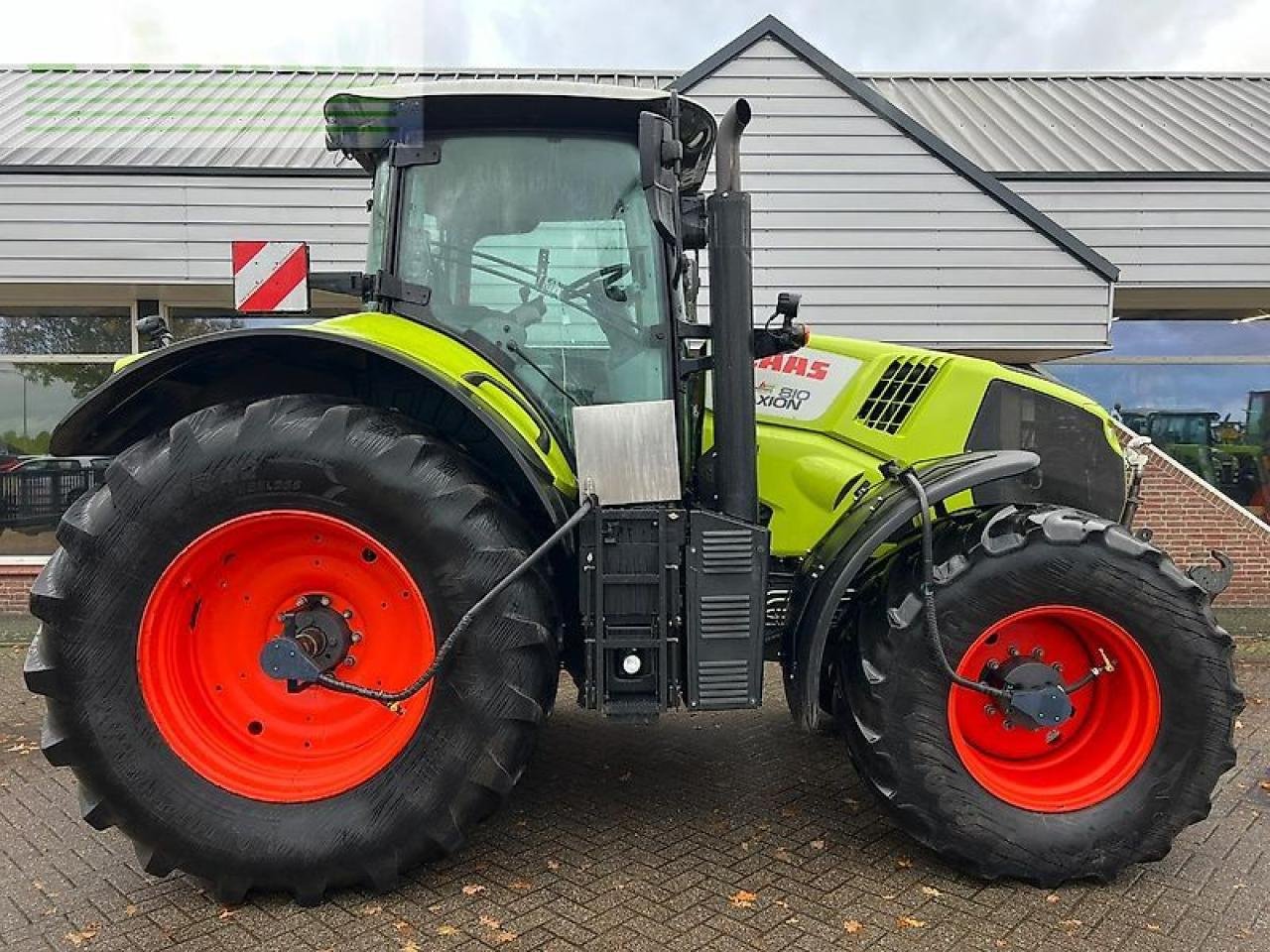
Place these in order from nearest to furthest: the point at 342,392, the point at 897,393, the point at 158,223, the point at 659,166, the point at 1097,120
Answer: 1. the point at 659,166
2. the point at 342,392
3. the point at 897,393
4. the point at 158,223
5. the point at 1097,120

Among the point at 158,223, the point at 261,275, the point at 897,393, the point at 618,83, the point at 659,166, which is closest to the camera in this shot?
the point at 659,166

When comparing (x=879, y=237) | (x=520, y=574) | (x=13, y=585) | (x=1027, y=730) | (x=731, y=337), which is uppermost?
(x=879, y=237)

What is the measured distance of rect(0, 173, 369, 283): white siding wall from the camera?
7.11m

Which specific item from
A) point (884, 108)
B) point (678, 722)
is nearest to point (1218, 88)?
point (884, 108)

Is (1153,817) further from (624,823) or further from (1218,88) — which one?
(1218,88)

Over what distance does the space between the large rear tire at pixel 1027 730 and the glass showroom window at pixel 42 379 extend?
767 centimetres

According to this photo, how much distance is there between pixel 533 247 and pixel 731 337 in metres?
0.75

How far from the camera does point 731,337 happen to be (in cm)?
305

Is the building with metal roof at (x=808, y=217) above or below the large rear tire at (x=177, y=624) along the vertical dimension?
above

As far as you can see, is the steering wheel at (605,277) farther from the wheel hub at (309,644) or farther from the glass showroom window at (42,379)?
the glass showroom window at (42,379)

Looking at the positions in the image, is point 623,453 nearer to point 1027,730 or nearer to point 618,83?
point 1027,730

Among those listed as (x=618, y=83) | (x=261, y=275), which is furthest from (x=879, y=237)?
(x=261, y=275)

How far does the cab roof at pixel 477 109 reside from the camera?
3.05m

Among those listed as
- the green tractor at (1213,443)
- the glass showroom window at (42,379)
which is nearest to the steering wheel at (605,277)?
the glass showroom window at (42,379)
